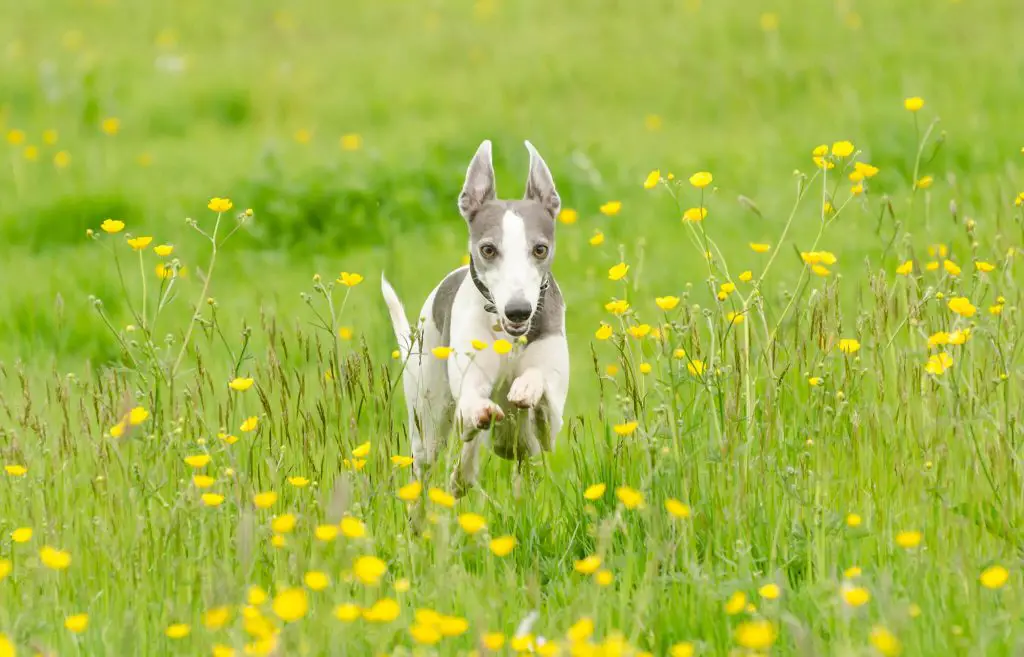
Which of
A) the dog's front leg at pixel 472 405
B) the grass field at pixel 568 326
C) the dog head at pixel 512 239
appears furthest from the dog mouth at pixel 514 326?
the grass field at pixel 568 326

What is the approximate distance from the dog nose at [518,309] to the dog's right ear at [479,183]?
21.4 inches

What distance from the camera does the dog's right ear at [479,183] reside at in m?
4.09

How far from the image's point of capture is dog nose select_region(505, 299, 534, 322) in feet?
11.9

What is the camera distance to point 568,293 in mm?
6484

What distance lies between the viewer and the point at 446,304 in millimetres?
4363

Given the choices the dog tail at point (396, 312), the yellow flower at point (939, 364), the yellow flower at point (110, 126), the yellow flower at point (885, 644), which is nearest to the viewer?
the yellow flower at point (885, 644)

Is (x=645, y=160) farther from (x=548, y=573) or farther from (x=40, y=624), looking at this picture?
(x=40, y=624)

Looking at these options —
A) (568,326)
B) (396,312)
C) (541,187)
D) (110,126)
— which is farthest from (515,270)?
(110,126)

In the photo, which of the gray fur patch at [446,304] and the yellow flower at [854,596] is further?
the gray fur patch at [446,304]

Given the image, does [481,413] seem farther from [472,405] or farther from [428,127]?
[428,127]

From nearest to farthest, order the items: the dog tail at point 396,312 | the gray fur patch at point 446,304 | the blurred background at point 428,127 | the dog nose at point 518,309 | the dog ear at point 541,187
Result: 1. the dog nose at point 518,309
2. the dog ear at point 541,187
3. the gray fur patch at point 446,304
4. the dog tail at point 396,312
5. the blurred background at point 428,127

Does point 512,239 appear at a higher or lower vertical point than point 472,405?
higher

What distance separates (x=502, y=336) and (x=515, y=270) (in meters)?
0.33

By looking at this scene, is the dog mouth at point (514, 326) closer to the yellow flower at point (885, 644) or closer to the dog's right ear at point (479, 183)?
the dog's right ear at point (479, 183)
